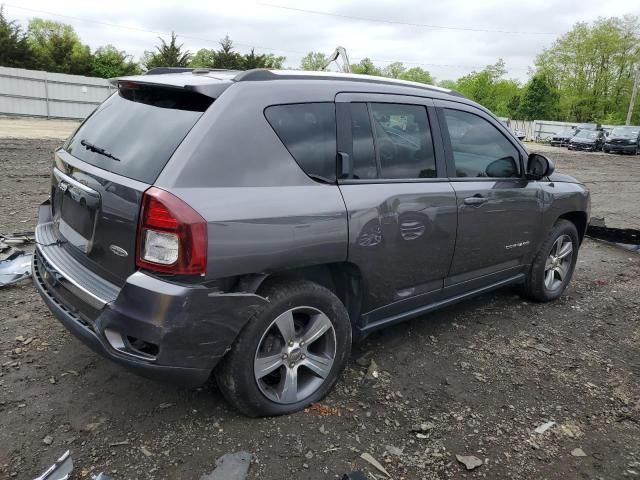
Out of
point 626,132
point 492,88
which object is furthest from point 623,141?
point 492,88

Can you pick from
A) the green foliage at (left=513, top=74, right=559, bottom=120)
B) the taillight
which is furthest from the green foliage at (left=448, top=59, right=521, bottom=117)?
the taillight

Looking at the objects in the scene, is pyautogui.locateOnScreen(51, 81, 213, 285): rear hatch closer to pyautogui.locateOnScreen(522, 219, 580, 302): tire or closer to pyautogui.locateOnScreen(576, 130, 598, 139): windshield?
pyautogui.locateOnScreen(522, 219, 580, 302): tire

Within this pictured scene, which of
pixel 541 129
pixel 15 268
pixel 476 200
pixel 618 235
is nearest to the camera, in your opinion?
pixel 476 200

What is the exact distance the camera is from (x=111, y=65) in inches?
1497

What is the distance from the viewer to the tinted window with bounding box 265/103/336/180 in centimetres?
273

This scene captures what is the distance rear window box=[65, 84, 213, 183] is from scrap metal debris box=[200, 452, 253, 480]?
54.4 inches

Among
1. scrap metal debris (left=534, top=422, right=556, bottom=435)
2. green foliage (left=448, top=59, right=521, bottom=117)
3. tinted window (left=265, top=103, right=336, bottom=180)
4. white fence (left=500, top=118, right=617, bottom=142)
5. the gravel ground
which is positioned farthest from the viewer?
green foliage (left=448, top=59, right=521, bottom=117)

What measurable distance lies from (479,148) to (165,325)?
2665 millimetres

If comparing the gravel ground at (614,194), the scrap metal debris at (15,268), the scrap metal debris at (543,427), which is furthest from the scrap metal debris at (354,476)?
the gravel ground at (614,194)

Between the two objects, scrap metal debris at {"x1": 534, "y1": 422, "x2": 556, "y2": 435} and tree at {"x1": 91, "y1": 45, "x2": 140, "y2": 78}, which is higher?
tree at {"x1": 91, "y1": 45, "x2": 140, "y2": 78}

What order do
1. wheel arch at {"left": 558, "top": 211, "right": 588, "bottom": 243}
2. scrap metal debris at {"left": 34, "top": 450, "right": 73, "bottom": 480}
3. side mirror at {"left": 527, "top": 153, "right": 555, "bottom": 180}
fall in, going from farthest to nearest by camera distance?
1. wheel arch at {"left": 558, "top": 211, "right": 588, "bottom": 243}
2. side mirror at {"left": 527, "top": 153, "right": 555, "bottom": 180}
3. scrap metal debris at {"left": 34, "top": 450, "right": 73, "bottom": 480}

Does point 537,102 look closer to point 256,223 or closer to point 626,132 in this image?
point 626,132

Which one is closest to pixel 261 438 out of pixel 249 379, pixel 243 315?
pixel 249 379

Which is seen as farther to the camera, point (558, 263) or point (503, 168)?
point (558, 263)
